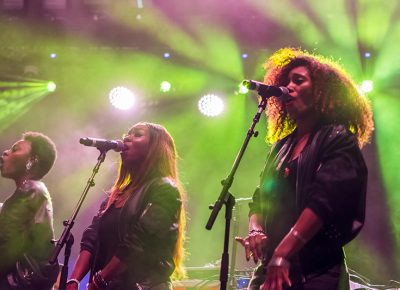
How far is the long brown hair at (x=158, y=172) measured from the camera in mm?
3971

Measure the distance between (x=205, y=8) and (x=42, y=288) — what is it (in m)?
5.34

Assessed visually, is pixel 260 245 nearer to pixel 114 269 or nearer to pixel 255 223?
pixel 255 223

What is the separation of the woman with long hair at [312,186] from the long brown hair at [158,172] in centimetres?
123

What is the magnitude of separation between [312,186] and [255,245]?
16.8 inches

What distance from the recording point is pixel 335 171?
2410 millimetres

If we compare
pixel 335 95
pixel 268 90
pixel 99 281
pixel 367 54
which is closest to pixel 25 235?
pixel 99 281

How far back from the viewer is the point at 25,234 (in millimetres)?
4402

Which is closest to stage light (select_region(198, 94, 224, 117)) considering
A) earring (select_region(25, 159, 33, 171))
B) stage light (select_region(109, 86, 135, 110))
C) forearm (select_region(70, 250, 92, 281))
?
stage light (select_region(109, 86, 135, 110))

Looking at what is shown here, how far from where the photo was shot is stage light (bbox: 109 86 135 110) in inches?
349

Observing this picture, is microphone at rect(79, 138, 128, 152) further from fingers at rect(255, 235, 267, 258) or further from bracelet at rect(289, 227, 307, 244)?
bracelet at rect(289, 227, 307, 244)

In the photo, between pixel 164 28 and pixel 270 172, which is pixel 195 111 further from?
pixel 270 172

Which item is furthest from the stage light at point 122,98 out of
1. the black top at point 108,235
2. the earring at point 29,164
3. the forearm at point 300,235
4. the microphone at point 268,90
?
the forearm at point 300,235

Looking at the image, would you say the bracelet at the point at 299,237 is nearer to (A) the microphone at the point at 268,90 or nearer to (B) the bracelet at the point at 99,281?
(A) the microphone at the point at 268,90

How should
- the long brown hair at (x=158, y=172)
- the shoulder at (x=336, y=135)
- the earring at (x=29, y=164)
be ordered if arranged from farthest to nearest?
the earring at (x=29, y=164), the long brown hair at (x=158, y=172), the shoulder at (x=336, y=135)
